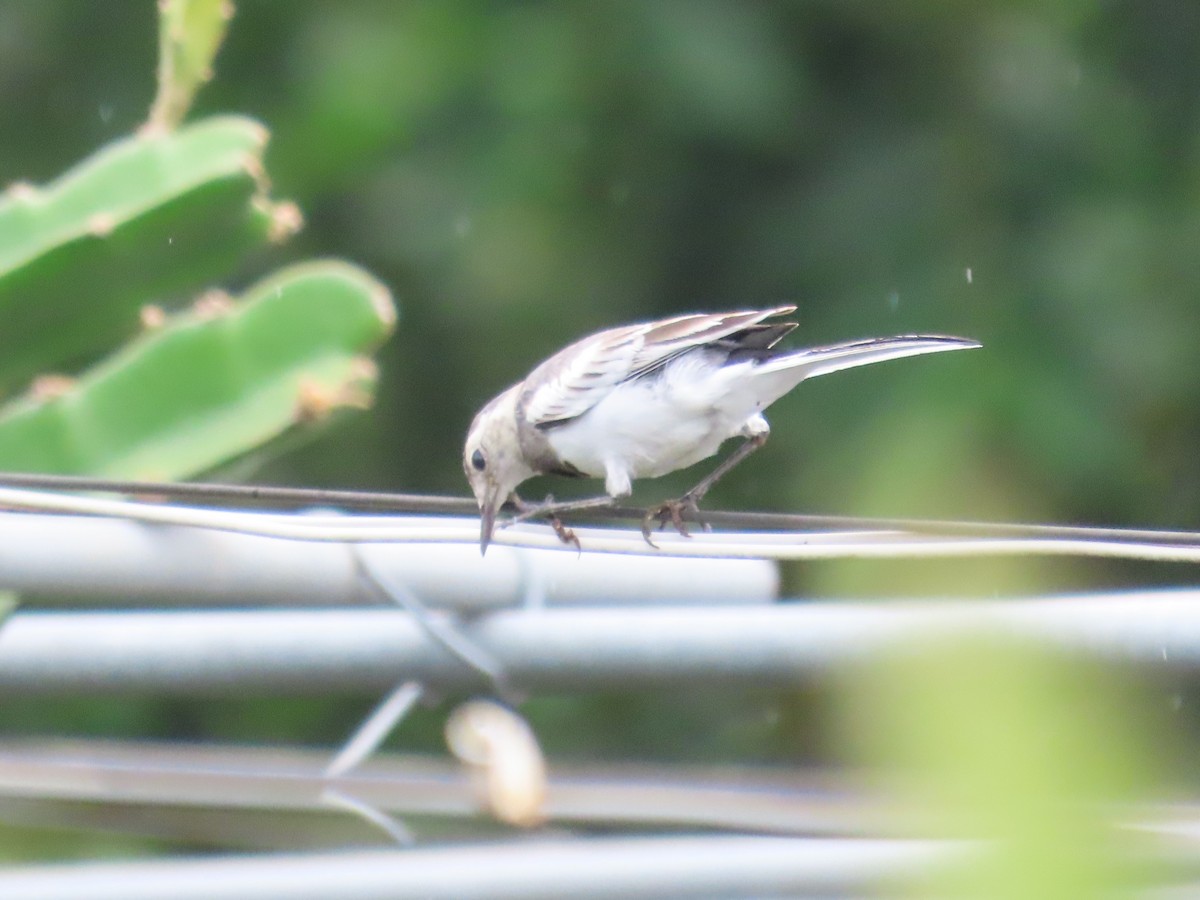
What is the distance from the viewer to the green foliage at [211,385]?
3469mm

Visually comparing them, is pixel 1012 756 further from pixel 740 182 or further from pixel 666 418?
pixel 740 182

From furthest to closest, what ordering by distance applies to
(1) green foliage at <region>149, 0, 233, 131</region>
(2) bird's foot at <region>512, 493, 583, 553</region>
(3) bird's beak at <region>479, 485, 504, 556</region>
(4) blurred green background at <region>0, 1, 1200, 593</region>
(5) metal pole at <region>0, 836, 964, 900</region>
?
(4) blurred green background at <region>0, 1, 1200, 593</region>, (1) green foliage at <region>149, 0, 233, 131</region>, (2) bird's foot at <region>512, 493, 583, 553</region>, (3) bird's beak at <region>479, 485, 504, 556</region>, (5) metal pole at <region>0, 836, 964, 900</region>

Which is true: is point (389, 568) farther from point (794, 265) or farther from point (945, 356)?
point (794, 265)

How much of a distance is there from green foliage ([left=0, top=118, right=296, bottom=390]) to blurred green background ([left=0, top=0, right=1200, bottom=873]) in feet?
10.6

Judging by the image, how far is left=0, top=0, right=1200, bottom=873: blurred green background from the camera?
7375 mm

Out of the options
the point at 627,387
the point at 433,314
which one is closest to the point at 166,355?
the point at 627,387

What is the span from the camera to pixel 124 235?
3635mm

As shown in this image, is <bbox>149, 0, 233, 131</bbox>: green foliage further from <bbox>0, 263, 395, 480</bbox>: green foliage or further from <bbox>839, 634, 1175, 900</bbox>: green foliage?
<bbox>839, 634, 1175, 900</bbox>: green foliage

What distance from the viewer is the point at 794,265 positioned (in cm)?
799

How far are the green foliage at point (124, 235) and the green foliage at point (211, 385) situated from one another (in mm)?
151

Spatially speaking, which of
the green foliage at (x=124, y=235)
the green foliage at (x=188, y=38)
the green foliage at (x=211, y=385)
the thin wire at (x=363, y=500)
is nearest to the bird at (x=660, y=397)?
the green foliage at (x=211, y=385)

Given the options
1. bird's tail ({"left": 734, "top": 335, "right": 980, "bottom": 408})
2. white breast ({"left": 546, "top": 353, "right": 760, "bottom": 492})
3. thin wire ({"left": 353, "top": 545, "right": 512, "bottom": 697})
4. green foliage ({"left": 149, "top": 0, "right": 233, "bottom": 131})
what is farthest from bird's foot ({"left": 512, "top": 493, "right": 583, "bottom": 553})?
green foliage ({"left": 149, "top": 0, "right": 233, "bottom": 131})

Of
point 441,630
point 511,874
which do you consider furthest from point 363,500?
point 511,874

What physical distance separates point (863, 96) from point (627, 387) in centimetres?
497
